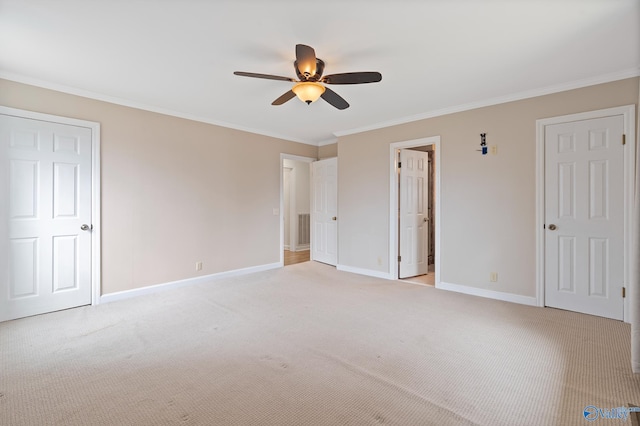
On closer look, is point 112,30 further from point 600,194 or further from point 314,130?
point 600,194

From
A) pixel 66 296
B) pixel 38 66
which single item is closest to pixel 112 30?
pixel 38 66

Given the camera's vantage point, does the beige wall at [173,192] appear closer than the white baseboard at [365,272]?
Yes

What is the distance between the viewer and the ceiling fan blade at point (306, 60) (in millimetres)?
2143

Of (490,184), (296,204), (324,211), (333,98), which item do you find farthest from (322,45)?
(296,204)

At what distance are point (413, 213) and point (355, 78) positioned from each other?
307 cm

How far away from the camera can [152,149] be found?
4.08 meters

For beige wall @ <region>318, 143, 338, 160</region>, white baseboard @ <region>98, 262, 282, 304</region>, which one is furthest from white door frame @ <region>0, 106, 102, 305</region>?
beige wall @ <region>318, 143, 338, 160</region>

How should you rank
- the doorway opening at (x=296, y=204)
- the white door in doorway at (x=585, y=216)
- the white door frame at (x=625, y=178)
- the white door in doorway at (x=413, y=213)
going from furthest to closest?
the doorway opening at (x=296, y=204), the white door in doorway at (x=413, y=213), the white door in doorway at (x=585, y=216), the white door frame at (x=625, y=178)

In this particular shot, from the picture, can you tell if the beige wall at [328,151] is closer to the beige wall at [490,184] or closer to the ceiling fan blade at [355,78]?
the beige wall at [490,184]

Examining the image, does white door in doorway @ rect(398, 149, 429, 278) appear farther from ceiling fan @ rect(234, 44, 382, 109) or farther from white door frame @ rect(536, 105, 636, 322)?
ceiling fan @ rect(234, 44, 382, 109)

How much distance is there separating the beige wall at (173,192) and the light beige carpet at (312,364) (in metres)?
0.81

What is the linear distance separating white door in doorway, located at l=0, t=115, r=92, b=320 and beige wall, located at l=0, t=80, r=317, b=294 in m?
0.19

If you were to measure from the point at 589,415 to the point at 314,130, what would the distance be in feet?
15.6

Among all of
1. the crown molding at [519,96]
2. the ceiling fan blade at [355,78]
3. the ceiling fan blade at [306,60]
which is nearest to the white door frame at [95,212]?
the ceiling fan blade at [306,60]
